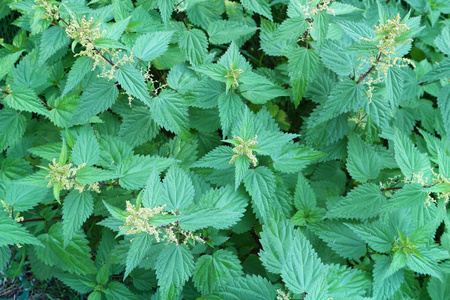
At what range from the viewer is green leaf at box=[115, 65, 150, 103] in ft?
8.46

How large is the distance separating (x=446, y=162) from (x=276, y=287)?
1.68m

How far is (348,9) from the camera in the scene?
3059mm

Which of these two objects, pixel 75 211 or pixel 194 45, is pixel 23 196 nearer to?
pixel 75 211

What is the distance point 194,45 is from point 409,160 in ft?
7.45

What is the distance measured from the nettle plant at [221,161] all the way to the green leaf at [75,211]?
0.01 metres

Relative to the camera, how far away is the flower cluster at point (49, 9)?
2.81 m

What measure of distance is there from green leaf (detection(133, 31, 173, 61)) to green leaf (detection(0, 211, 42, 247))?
1679 mm

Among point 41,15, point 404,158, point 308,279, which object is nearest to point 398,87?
point 404,158

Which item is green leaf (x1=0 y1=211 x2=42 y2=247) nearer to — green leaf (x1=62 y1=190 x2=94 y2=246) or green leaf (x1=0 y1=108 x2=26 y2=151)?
green leaf (x1=62 y1=190 x2=94 y2=246)

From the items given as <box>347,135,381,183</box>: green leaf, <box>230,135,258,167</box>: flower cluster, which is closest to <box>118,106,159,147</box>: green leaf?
<box>230,135,258,167</box>: flower cluster

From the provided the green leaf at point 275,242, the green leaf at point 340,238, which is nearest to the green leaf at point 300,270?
the green leaf at point 275,242

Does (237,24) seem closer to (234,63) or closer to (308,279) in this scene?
(234,63)

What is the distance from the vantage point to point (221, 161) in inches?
108

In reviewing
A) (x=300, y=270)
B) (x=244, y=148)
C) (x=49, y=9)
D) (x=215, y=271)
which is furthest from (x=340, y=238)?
(x=49, y=9)
